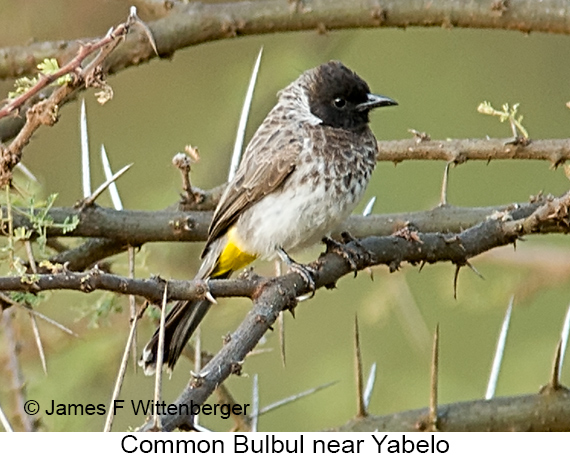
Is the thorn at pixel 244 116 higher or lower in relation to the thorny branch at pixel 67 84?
higher

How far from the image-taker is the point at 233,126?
4.54 m

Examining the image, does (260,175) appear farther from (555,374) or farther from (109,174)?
(555,374)

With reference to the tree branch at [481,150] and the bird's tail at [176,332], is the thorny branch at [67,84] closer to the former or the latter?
the bird's tail at [176,332]

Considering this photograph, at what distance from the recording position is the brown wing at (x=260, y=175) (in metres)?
3.73

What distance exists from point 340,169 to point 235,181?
38 centimetres

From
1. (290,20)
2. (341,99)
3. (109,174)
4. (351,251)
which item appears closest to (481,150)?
(351,251)

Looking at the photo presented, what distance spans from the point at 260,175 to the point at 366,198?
7.56ft

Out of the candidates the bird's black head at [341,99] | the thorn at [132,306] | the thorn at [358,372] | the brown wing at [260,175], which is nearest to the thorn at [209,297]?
the thorn at [132,306]

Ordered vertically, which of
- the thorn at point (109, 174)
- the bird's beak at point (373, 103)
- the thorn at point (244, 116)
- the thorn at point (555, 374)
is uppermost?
the bird's beak at point (373, 103)

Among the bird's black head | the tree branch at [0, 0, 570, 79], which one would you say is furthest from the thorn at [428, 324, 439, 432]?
the tree branch at [0, 0, 570, 79]

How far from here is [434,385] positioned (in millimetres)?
2627

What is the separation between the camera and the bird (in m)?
3.66

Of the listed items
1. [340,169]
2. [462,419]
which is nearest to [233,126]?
[340,169]

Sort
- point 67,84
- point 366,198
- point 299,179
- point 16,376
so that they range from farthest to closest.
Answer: point 366,198 → point 299,179 → point 16,376 → point 67,84
